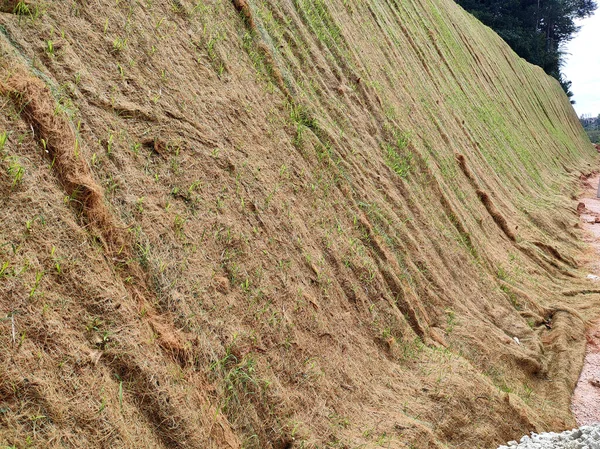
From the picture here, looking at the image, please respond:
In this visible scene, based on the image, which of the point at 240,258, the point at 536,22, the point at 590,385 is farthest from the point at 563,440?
the point at 536,22

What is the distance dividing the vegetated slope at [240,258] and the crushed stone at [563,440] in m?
0.19

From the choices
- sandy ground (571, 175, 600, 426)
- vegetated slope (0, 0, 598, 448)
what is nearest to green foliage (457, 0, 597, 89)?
sandy ground (571, 175, 600, 426)

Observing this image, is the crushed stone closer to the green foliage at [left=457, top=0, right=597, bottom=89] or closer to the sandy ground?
the sandy ground

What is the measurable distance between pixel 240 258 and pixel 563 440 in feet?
11.1

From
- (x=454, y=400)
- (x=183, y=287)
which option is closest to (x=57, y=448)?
(x=183, y=287)

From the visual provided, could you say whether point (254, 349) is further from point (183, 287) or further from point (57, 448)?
point (57, 448)

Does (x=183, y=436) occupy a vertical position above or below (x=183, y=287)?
below

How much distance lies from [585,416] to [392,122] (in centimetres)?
466

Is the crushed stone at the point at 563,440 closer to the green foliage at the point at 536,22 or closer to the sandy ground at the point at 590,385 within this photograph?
the sandy ground at the point at 590,385

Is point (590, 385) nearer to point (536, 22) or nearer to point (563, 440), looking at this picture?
point (563, 440)

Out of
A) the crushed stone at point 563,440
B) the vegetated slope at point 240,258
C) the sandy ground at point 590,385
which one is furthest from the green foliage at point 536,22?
the crushed stone at point 563,440

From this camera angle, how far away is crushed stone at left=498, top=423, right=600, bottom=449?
14.6ft

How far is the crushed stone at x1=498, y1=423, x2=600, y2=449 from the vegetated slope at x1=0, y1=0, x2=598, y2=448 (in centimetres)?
19

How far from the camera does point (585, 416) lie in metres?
5.69
